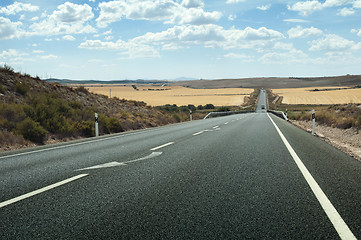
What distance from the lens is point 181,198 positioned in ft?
15.0

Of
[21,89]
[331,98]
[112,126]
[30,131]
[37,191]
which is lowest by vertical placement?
[331,98]

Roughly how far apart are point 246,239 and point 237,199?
1335mm

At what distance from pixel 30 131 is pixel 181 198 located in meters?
10.2

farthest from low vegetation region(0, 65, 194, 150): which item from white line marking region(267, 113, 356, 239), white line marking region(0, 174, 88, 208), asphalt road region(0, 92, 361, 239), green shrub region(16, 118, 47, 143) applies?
white line marking region(267, 113, 356, 239)

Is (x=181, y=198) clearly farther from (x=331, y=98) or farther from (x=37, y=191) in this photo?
(x=331, y=98)

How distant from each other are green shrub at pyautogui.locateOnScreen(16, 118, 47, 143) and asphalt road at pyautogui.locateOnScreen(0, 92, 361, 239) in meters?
5.22

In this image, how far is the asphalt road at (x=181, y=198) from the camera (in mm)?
3434

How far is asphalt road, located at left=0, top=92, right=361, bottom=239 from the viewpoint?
3.43 m

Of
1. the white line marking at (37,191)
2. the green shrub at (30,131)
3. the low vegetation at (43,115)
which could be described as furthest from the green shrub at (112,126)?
the white line marking at (37,191)

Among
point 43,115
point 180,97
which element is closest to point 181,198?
point 43,115

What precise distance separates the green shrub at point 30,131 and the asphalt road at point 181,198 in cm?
522

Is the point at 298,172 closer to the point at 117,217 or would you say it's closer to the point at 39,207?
the point at 117,217

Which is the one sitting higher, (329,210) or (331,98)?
(329,210)

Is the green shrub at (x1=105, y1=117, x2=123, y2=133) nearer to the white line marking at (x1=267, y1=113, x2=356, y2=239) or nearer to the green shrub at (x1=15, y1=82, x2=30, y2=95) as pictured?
the green shrub at (x1=15, y1=82, x2=30, y2=95)
